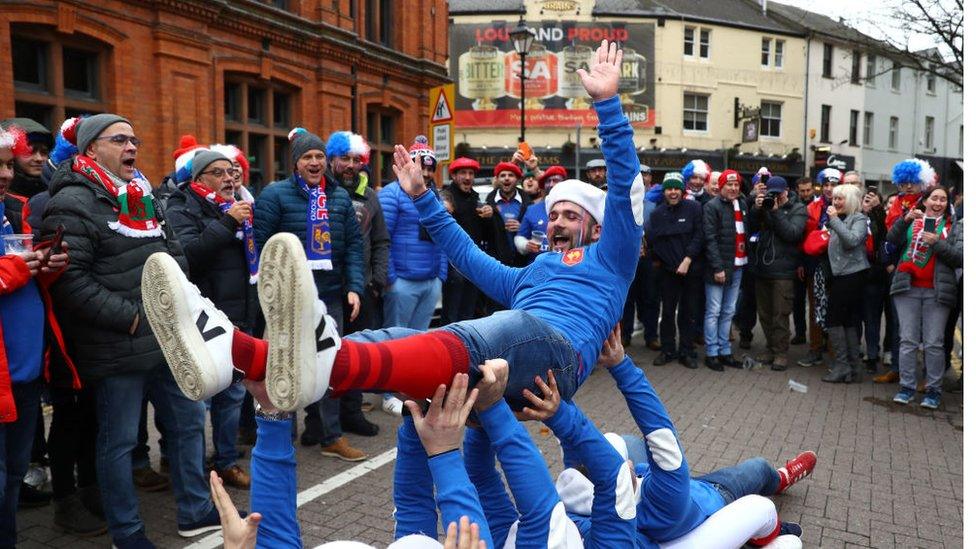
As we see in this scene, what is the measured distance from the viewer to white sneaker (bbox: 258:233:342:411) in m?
2.09

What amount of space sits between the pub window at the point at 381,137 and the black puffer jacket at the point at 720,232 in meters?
10.9

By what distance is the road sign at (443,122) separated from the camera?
11344mm

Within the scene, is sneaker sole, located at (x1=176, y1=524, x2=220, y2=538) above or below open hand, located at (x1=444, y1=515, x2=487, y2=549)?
below

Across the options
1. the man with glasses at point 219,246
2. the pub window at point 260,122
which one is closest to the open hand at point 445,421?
the man with glasses at point 219,246

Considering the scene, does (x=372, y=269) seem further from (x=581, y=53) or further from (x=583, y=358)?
(x=581, y=53)

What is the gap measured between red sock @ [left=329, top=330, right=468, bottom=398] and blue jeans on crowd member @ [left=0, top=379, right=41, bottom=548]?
2.11 meters

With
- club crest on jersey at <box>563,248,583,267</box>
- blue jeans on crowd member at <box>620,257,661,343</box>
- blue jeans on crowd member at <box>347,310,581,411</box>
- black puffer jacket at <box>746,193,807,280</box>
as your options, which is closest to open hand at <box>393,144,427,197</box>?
club crest on jersey at <box>563,248,583,267</box>

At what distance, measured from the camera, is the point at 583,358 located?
3.11m

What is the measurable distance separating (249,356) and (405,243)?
426cm

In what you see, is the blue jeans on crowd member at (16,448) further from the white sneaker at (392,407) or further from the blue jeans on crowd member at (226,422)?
the white sneaker at (392,407)

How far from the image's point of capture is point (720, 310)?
833 centimetres

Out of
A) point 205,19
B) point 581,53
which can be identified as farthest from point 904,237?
point 581,53

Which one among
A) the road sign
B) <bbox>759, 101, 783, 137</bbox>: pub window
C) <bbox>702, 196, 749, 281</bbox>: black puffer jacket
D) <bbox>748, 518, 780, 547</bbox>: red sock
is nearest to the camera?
<bbox>748, 518, 780, 547</bbox>: red sock

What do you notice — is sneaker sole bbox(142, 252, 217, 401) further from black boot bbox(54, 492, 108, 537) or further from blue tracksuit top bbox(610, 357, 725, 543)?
black boot bbox(54, 492, 108, 537)
